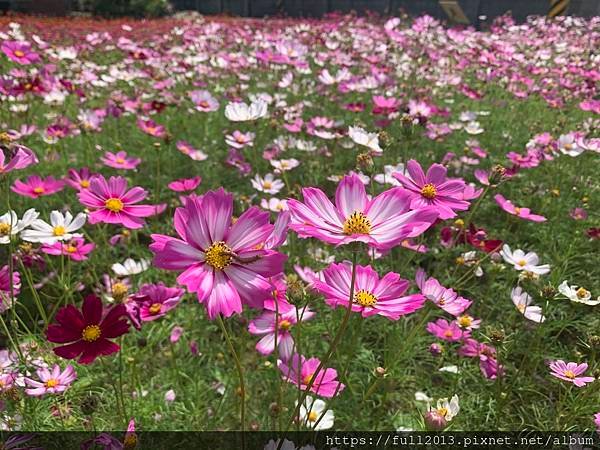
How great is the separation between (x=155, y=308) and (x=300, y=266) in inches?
30.0

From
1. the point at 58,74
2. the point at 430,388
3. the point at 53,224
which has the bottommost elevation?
the point at 430,388

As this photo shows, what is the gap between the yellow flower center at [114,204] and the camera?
3.22 ft

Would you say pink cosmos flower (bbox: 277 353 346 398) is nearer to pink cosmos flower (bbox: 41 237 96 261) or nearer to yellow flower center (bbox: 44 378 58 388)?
yellow flower center (bbox: 44 378 58 388)

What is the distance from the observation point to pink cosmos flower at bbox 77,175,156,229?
94 centimetres

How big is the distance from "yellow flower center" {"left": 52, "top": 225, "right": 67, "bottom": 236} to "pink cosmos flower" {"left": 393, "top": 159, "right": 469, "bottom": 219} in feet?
2.82

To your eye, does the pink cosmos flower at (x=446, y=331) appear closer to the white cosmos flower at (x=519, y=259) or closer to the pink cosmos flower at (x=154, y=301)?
the white cosmos flower at (x=519, y=259)

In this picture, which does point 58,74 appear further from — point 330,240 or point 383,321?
point 330,240

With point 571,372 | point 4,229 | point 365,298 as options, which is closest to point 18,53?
point 4,229

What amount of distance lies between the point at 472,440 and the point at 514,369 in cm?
34

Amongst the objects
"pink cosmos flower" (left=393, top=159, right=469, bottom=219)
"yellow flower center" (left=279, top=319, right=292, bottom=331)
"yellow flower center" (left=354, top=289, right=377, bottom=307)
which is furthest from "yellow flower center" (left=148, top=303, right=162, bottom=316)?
"pink cosmos flower" (left=393, top=159, right=469, bottom=219)

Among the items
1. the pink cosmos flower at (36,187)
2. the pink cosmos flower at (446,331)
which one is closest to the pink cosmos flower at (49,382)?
the pink cosmos flower at (36,187)

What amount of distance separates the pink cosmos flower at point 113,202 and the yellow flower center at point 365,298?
18.4 inches

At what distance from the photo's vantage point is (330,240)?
615mm

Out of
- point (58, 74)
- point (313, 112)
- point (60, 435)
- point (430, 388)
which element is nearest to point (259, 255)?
point (60, 435)
